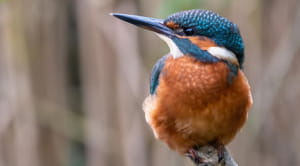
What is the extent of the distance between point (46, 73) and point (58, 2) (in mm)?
325

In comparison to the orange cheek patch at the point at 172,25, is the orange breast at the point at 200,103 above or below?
below

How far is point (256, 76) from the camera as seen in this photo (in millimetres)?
2658

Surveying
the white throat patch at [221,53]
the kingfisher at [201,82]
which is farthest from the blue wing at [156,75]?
the white throat patch at [221,53]

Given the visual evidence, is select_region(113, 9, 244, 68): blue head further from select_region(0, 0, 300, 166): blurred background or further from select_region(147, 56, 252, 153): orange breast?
select_region(0, 0, 300, 166): blurred background

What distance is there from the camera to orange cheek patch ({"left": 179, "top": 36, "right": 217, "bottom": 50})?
4.79 feet

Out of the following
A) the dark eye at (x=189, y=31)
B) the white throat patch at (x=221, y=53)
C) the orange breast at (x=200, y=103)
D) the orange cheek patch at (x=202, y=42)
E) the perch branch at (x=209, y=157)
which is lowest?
the perch branch at (x=209, y=157)

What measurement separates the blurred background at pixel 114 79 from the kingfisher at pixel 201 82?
3.22 feet

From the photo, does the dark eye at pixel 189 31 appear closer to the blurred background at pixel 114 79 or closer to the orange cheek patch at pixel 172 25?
the orange cheek patch at pixel 172 25

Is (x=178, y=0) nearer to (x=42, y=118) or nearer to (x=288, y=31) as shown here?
(x=288, y=31)

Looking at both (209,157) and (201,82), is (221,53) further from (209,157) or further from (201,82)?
(209,157)

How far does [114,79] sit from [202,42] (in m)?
1.32

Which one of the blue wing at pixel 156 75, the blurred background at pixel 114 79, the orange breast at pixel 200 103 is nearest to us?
the orange breast at pixel 200 103

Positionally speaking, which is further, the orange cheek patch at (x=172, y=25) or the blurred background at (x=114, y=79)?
the blurred background at (x=114, y=79)

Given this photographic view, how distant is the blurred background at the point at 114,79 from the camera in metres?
2.60
